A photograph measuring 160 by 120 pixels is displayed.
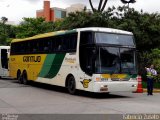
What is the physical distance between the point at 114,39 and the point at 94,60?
1.66 metres

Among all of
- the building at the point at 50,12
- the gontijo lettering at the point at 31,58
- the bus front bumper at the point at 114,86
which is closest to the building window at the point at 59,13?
the building at the point at 50,12

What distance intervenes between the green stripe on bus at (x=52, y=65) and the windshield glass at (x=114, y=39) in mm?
3232

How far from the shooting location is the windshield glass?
1969cm

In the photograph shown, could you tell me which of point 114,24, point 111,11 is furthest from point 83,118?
point 111,11

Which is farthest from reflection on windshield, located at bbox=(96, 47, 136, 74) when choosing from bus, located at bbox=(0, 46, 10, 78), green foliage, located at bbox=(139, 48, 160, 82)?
bus, located at bbox=(0, 46, 10, 78)

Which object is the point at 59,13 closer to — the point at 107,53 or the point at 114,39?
the point at 114,39

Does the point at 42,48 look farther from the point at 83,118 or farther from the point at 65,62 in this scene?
the point at 83,118

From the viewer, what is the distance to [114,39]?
2003 cm

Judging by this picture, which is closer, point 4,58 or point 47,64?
point 47,64

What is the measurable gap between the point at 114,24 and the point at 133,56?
653 inches

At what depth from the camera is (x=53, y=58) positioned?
2347 centimetres

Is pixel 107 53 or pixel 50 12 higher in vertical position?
pixel 50 12

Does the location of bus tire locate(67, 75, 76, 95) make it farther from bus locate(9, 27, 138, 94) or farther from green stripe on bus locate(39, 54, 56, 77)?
green stripe on bus locate(39, 54, 56, 77)

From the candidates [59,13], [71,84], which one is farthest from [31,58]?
[59,13]
